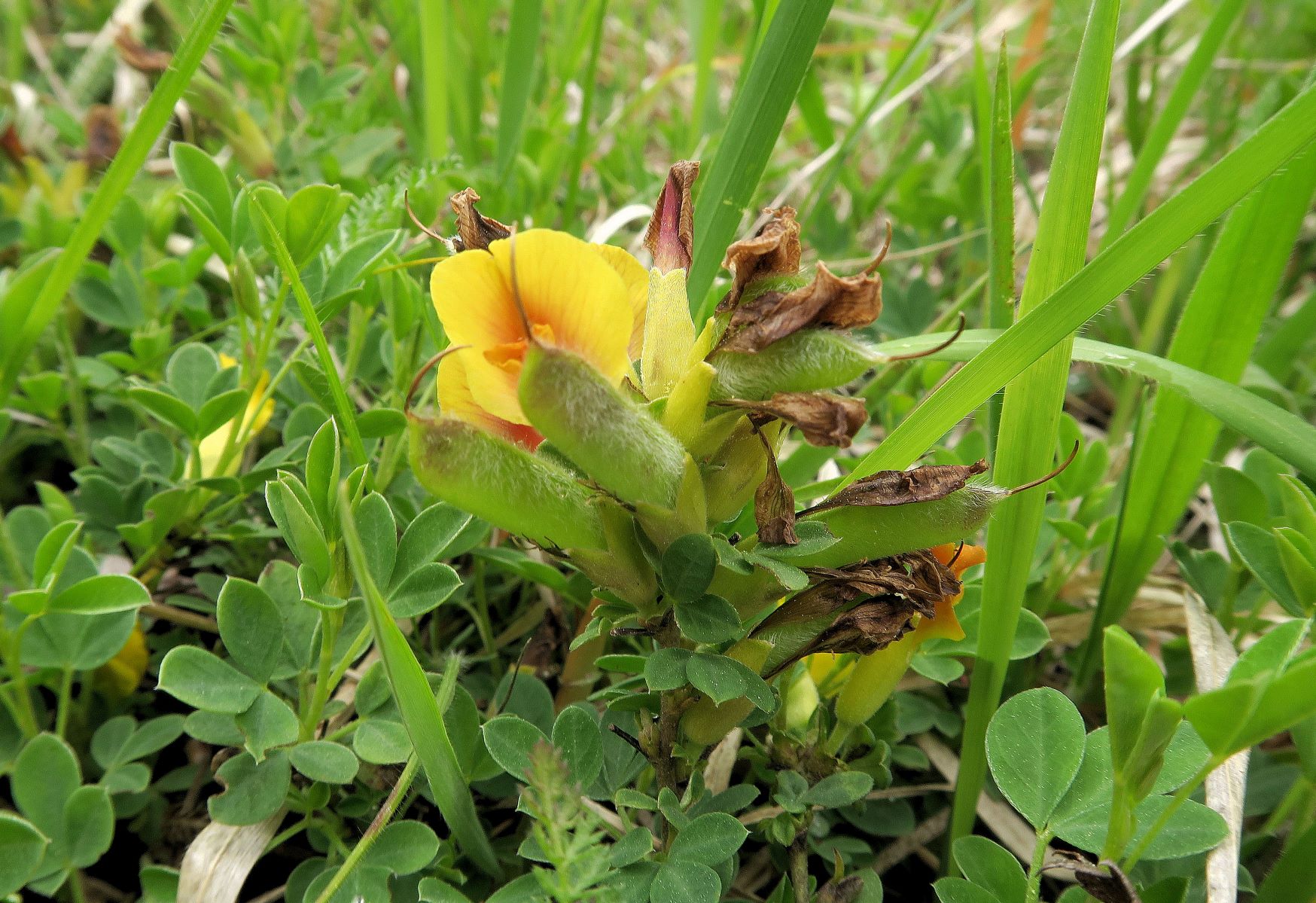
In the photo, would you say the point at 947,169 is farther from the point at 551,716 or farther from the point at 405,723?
the point at 405,723

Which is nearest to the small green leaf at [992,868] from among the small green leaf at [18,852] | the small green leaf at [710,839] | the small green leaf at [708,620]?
the small green leaf at [710,839]

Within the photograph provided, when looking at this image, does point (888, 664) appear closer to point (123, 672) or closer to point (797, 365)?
point (797, 365)

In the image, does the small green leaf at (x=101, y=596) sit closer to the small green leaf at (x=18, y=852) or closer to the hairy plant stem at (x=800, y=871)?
the small green leaf at (x=18, y=852)

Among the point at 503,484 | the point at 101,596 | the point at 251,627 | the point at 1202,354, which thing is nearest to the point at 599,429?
the point at 503,484

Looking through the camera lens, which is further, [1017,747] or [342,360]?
[342,360]

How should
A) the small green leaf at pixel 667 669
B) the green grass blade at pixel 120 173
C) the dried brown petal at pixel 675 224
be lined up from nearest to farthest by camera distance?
the small green leaf at pixel 667 669 < the dried brown petal at pixel 675 224 < the green grass blade at pixel 120 173

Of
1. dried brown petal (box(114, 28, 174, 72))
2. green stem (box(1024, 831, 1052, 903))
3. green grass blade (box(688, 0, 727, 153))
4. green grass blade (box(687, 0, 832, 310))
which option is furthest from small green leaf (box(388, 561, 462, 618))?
dried brown petal (box(114, 28, 174, 72))

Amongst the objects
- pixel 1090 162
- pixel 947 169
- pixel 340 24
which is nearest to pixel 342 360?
pixel 1090 162
